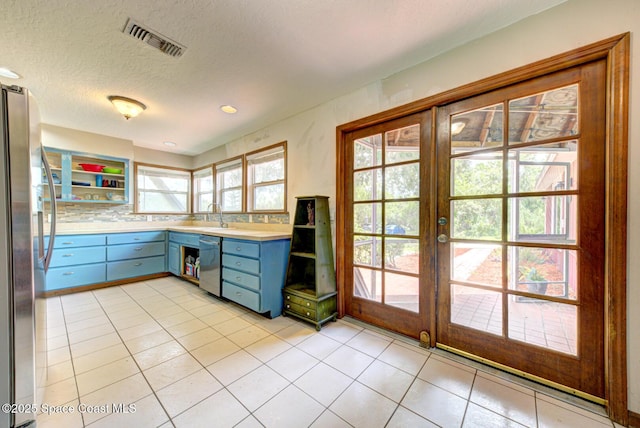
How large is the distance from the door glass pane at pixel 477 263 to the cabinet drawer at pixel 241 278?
1822 mm

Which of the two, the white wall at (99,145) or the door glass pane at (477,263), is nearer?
the door glass pane at (477,263)

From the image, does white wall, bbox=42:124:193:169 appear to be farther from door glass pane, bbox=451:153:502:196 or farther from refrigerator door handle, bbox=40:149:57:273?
door glass pane, bbox=451:153:502:196

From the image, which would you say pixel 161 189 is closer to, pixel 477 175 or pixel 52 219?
pixel 52 219

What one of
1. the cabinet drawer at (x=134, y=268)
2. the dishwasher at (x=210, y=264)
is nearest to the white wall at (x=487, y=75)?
the dishwasher at (x=210, y=264)

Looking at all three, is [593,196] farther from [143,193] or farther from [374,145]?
[143,193]

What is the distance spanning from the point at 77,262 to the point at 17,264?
9.82 feet

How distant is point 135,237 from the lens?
3830 mm

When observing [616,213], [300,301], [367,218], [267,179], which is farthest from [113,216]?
[616,213]

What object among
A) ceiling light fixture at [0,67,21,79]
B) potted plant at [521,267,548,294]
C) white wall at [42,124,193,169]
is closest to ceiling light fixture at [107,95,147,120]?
ceiling light fixture at [0,67,21,79]

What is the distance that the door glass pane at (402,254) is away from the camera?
207 cm

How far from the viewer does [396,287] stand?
219 centimetres

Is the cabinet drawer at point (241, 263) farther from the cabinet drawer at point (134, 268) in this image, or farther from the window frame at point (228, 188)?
the cabinet drawer at point (134, 268)

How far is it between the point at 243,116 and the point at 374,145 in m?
1.77

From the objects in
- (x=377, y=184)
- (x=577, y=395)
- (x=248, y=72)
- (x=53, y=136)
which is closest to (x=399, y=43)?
(x=377, y=184)
